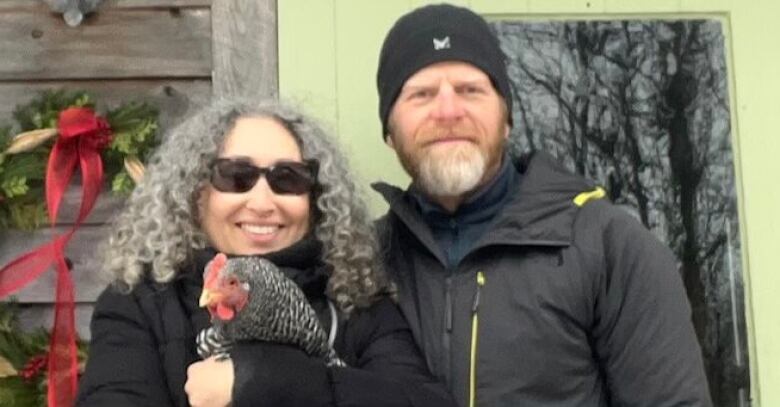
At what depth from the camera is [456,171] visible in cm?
229

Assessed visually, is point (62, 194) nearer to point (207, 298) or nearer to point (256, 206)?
point (256, 206)

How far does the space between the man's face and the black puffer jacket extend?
0.28 m

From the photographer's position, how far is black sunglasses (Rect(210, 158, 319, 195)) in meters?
2.20

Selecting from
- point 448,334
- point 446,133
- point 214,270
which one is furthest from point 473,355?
point 214,270

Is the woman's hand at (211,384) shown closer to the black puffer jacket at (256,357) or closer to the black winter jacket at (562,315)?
the black puffer jacket at (256,357)

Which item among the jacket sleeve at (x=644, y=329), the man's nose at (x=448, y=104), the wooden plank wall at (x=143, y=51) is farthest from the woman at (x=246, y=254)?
the wooden plank wall at (x=143, y=51)

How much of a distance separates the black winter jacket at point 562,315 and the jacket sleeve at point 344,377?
0.38ft

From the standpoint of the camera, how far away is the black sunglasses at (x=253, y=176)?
2199 millimetres

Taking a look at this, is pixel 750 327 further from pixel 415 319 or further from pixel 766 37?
pixel 415 319

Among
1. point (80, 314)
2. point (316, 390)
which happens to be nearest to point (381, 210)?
point (80, 314)

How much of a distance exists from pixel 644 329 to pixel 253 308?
716mm

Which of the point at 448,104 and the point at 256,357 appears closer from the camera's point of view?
the point at 256,357

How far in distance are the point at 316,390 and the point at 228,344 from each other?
0.17m

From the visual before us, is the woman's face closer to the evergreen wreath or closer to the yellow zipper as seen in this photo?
the yellow zipper
